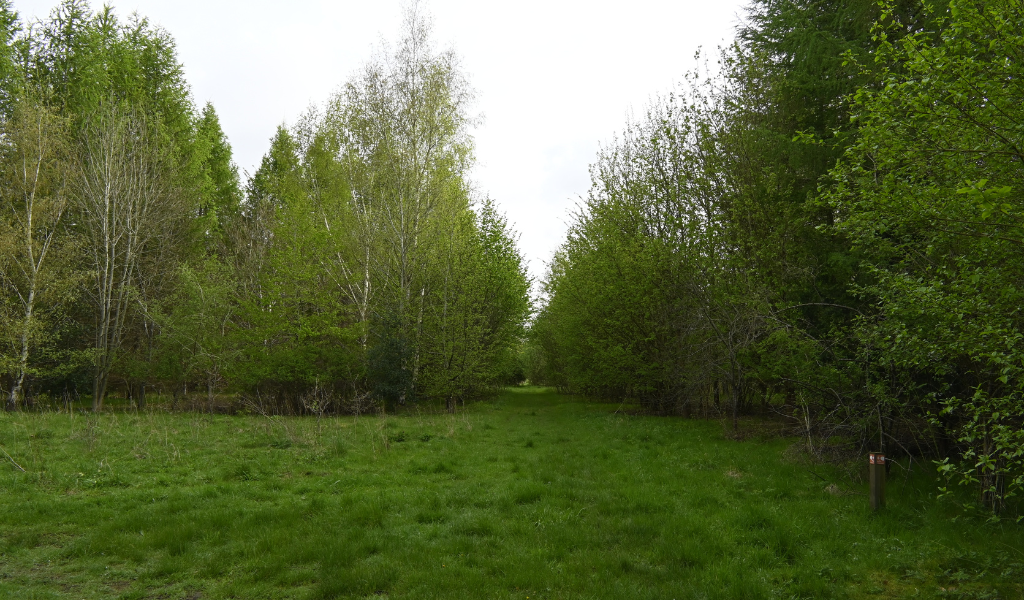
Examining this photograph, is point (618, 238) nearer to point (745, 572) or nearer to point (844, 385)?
point (844, 385)

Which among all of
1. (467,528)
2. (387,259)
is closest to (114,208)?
(387,259)

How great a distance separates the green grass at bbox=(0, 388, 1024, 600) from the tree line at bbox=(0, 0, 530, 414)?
8.77 meters

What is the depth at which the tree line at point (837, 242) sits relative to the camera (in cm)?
516

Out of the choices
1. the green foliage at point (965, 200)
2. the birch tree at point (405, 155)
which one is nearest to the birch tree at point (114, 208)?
the birch tree at point (405, 155)

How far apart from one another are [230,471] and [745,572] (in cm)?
862

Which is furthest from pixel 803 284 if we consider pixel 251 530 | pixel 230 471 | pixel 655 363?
pixel 230 471

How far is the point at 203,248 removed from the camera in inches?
1014

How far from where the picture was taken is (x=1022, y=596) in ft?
15.0

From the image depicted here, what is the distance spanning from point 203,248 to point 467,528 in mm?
24998

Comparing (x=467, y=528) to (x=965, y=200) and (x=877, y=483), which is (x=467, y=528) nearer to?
(x=877, y=483)

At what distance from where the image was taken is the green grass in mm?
5152

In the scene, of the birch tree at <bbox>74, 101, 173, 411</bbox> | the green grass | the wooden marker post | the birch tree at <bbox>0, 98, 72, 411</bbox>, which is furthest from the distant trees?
the wooden marker post

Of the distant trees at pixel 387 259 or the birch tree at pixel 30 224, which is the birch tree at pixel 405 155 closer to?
the distant trees at pixel 387 259

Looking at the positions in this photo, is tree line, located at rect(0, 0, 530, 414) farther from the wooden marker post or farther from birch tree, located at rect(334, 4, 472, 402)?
the wooden marker post
